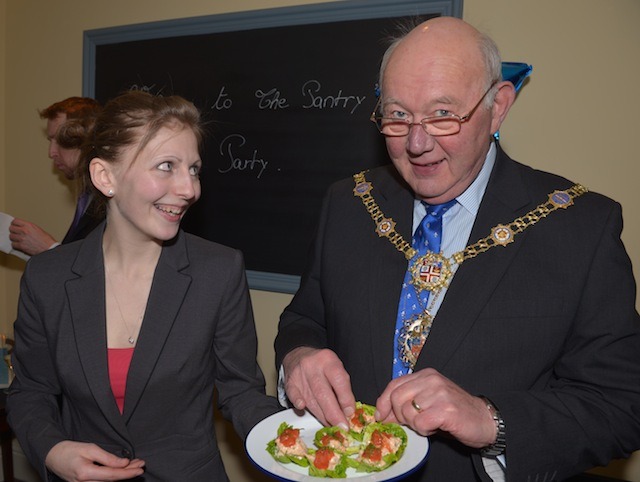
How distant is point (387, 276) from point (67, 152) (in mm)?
1883

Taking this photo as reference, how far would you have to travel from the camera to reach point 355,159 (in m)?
Result: 2.56

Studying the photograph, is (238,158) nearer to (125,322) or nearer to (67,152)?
(67,152)

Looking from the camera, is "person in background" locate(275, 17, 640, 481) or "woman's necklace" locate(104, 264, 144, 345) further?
"woman's necklace" locate(104, 264, 144, 345)

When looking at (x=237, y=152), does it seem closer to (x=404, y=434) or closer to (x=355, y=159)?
(x=355, y=159)

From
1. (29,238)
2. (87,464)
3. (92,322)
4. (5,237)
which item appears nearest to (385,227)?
(92,322)

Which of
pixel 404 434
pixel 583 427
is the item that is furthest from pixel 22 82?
pixel 583 427

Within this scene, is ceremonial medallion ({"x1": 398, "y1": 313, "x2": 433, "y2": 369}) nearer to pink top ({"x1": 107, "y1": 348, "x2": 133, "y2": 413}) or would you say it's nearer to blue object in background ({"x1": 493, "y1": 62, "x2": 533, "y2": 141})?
pink top ({"x1": 107, "y1": 348, "x2": 133, "y2": 413})

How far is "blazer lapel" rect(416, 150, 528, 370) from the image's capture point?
1.38 metres

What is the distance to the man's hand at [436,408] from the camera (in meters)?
1.19

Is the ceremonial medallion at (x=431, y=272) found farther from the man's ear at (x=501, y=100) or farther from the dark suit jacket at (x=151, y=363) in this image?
the dark suit jacket at (x=151, y=363)

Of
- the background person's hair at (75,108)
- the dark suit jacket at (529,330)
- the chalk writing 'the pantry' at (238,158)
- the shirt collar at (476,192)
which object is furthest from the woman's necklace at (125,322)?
the background person's hair at (75,108)

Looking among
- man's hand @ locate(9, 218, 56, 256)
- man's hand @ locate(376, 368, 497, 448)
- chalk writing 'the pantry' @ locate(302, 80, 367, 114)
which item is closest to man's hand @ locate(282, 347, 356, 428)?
man's hand @ locate(376, 368, 497, 448)

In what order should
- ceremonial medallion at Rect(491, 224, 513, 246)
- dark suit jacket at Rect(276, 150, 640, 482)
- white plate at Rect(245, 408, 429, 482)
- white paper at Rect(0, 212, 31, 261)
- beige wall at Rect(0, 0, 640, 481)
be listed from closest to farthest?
white plate at Rect(245, 408, 429, 482) → dark suit jacket at Rect(276, 150, 640, 482) → ceremonial medallion at Rect(491, 224, 513, 246) → beige wall at Rect(0, 0, 640, 481) → white paper at Rect(0, 212, 31, 261)

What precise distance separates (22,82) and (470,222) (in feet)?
9.63
